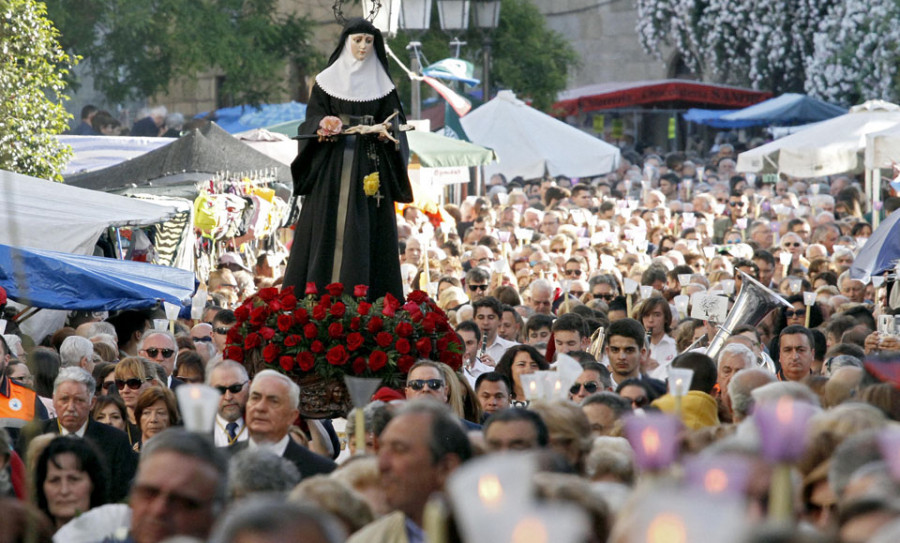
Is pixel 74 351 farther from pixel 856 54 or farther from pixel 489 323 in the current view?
pixel 856 54

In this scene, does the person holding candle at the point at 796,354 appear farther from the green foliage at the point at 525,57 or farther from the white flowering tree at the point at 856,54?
the white flowering tree at the point at 856,54

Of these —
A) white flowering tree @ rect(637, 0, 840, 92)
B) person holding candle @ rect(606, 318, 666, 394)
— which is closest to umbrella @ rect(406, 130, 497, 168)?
person holding candle @ rect(606, 318, 666, 394)

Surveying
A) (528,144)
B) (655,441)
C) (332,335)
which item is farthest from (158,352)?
(528,144)

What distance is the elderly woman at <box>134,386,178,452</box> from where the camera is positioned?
8297 millimetres

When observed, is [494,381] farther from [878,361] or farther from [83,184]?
[83,184]

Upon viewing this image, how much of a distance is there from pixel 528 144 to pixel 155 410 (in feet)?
69.8

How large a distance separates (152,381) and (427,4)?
11.6 metres

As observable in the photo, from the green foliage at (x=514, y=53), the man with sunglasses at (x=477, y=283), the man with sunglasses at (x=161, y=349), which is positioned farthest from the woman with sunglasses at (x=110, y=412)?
the green foliage at (x=514, y=53)

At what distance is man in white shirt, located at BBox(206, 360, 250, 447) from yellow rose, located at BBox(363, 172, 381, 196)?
1348 millimetres

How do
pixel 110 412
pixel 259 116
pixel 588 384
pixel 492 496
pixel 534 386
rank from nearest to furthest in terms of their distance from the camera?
pixel 492 496, pixel 534 386, pixel 110 412, pixel 588 384, pixel 259 116

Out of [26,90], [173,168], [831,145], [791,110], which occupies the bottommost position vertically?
[173,168]

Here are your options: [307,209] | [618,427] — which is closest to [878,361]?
[618,427]

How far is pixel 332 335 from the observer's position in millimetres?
8352

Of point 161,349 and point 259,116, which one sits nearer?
point 161,349
